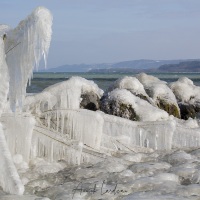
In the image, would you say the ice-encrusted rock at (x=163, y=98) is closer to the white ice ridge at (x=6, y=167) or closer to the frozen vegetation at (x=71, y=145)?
the frozen vegetation at (x=71, y=145)

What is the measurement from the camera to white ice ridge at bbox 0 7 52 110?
23.0 ft

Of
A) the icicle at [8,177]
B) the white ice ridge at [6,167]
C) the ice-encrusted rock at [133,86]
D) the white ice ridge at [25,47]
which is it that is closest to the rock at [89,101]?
the ice-encrusted rock at [133,86]

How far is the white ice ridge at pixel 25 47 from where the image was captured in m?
7.01

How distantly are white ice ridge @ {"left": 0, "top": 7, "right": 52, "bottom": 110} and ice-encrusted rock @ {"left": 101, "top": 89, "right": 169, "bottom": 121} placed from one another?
611 cm

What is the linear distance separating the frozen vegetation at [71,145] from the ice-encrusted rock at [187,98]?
211 inches

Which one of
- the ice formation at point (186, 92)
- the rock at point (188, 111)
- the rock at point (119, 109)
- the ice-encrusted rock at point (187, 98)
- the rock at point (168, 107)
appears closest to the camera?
the rock at point (119, 109)

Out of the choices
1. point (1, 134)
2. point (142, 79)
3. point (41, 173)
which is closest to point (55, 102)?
point (41, 173)

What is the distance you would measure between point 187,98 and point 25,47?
41.7 ft

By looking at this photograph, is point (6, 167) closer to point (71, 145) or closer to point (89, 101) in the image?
point (71, 145)

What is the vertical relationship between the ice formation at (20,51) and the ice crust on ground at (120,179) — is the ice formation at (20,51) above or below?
above

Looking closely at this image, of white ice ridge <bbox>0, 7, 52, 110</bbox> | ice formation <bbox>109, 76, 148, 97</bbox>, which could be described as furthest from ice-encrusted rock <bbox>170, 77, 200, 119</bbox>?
white ice ridge <bbox>0, 7, 52, 110</bbox>

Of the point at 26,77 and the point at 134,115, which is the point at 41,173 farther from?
the point at 134,115

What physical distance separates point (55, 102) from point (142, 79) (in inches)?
365

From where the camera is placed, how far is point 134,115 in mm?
13414
